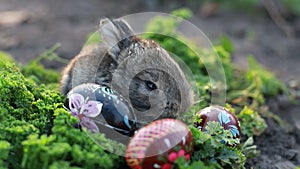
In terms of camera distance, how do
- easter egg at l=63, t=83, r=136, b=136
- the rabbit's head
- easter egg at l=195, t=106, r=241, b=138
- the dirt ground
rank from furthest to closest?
the dirt ground < the rabbit's head < easter egg at l=195, t=106, r=241, b=138 < easter egg at l=63, t=83, r=136, b=136

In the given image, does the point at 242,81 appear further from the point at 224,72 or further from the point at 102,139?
the point at 102,139

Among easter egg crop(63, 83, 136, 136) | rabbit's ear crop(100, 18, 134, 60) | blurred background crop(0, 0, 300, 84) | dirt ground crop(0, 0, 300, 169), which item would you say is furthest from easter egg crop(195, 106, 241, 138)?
blurred background crop(0, 0, 300, 84)

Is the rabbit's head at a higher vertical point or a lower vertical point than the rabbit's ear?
lower

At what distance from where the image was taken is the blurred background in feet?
23.4

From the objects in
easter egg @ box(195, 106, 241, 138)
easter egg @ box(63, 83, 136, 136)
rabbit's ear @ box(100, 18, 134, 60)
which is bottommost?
easter egg @ box(195, 106, 241, 138)

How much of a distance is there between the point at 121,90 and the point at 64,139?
3.85 ft

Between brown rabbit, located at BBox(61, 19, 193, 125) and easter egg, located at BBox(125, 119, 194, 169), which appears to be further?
brown rabbit, located at BBox(61, 19, 193, 125)

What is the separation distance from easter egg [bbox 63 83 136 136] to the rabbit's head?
23cm

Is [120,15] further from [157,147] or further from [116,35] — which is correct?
[157,147]

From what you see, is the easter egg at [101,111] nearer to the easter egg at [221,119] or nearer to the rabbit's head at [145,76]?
the rabbit's head at [145,76]

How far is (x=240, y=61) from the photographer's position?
7.16 m

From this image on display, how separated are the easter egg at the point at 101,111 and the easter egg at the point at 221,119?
21.4 inches

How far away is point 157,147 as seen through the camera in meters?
3.17

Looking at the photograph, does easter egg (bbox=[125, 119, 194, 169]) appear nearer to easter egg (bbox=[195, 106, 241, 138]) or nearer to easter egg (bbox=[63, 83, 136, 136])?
easter egg (bbox=[63, 83, 136, 136])
